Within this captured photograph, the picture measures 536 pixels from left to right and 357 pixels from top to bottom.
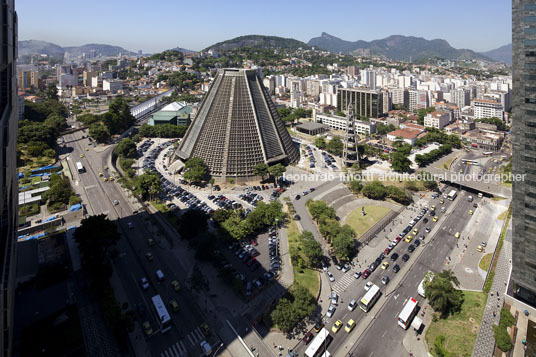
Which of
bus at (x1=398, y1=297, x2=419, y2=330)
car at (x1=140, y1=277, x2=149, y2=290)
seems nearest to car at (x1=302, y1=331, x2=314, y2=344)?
bus at (x1=398, y1=297, x2=419, y2=330)

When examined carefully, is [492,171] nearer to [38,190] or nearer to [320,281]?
[320,281]

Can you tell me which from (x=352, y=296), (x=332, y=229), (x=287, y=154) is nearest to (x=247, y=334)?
(x=352, y=296)

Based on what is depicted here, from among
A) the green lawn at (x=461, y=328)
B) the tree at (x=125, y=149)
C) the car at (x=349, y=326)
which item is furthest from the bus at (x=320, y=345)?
the tree at (x=125, y=149)

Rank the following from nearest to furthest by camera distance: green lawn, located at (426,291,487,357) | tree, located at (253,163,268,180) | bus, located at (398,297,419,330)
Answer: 1. green lawn, located at (426,291,487,357)
2. bus, located at (398,297,419,330)
3. tree, located at (253,163,268,180)

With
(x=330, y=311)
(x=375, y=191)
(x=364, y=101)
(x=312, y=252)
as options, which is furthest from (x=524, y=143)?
(x=364, y=101)

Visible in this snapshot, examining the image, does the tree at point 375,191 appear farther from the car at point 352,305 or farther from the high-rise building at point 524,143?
the car at point 352,305

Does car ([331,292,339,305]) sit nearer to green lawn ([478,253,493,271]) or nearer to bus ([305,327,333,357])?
bus ([305,327,333,357])
